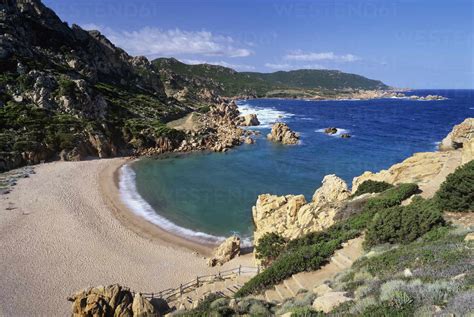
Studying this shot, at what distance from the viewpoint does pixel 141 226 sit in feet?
91.8

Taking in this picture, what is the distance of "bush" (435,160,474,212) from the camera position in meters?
14.1

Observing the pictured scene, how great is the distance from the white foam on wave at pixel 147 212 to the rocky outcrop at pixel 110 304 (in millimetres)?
10720

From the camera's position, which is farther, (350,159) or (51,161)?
(350,159)

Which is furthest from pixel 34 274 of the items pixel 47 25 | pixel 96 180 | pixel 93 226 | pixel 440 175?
pixel 47 25

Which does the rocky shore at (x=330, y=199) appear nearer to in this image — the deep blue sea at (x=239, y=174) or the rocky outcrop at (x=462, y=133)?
the deep blue sea at (x=239, y=174)

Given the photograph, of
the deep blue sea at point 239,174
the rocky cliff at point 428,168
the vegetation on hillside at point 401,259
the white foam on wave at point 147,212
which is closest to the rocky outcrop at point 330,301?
the vegetation on hillside at point 401,259

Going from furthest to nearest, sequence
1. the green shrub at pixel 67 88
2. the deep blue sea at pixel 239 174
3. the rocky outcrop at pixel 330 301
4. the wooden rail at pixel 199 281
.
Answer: the green shrub at pixel 67 88 → the deep blue sea at pixel 239 174 → the wooden rail at pixel 199 281 → the rocky outcrop at pixel 330 301

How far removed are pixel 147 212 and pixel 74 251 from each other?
339 inches

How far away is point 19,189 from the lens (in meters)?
34.1

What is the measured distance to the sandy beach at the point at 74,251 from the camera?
62.5ft

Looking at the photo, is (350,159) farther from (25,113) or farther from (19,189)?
(25,113)

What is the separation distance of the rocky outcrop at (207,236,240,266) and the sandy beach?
0.50 m

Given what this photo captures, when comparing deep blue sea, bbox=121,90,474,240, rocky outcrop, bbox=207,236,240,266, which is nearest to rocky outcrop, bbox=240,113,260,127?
deep blue sea, bbox=121,90,474,240

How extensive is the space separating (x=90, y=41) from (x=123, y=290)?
340 feet
